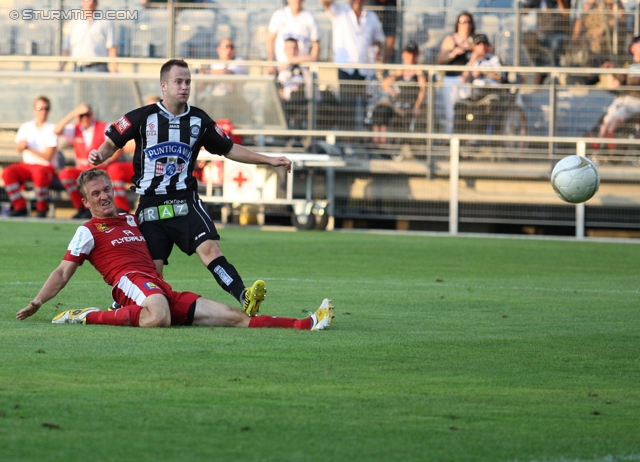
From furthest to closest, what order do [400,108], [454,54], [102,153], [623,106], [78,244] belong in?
[454,54] < [400,108] < [623,106] < [102,153] < [78,244]

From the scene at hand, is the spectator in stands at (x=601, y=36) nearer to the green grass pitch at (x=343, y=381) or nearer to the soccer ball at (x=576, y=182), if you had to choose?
the soccer ball at (x=576, y=182)

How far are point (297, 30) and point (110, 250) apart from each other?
42.2 ft

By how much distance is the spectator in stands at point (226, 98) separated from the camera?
19.1m

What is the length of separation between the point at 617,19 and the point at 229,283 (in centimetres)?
1386

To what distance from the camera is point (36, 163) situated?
61.1ft

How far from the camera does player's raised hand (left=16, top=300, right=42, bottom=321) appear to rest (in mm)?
6961

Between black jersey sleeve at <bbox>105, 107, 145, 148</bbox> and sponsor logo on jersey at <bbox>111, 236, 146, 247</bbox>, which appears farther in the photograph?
black jersey sleeve at <bbox>105, 107, 145, 148</bbox>

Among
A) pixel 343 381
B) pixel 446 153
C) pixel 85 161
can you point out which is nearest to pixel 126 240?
pixel 343 381

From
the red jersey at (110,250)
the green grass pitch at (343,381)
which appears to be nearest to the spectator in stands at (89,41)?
the green grass pitch at (343,381)

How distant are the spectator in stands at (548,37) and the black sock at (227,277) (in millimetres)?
13112

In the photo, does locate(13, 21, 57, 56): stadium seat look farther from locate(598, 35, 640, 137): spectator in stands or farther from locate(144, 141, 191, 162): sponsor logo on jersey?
locate(144, 141, 191, 162): sponsor logo on jersey

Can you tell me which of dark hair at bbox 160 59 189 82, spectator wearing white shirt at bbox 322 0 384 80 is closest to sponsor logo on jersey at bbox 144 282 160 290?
dark hair at bbox 160 59 189 82

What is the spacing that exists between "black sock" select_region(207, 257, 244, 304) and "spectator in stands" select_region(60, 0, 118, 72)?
1304cm

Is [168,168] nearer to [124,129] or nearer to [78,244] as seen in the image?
[124,129]
